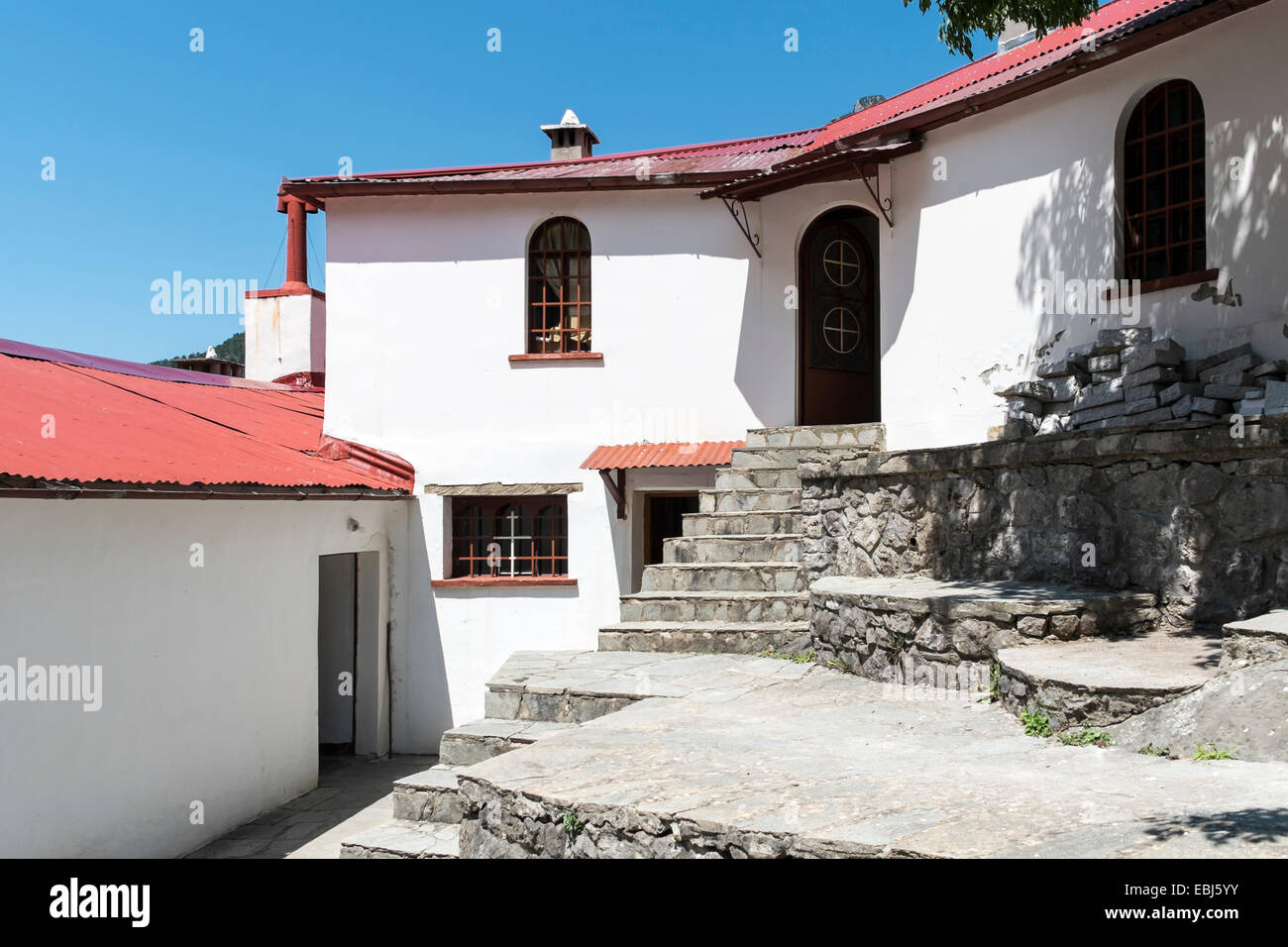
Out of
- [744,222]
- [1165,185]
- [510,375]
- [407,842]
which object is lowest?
[407,842]

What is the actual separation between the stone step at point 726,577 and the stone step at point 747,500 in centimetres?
81

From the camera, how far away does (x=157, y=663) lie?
7254 mm

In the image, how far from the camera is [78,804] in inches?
254

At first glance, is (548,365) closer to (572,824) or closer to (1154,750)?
(572,824)

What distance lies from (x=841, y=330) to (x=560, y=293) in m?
3.08

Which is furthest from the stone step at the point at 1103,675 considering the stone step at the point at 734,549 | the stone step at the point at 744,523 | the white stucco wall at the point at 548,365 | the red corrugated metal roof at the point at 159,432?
the red corrugated metal roof at the point at 159,432

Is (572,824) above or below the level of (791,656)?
below

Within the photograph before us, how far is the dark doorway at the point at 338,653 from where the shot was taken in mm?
11172

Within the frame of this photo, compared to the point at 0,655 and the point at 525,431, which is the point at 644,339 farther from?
the point at 0,655

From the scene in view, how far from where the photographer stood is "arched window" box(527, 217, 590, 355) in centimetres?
1146

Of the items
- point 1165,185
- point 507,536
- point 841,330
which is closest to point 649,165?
point 841,330

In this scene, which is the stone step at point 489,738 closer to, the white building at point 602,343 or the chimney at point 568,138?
the white building at point 602,343
